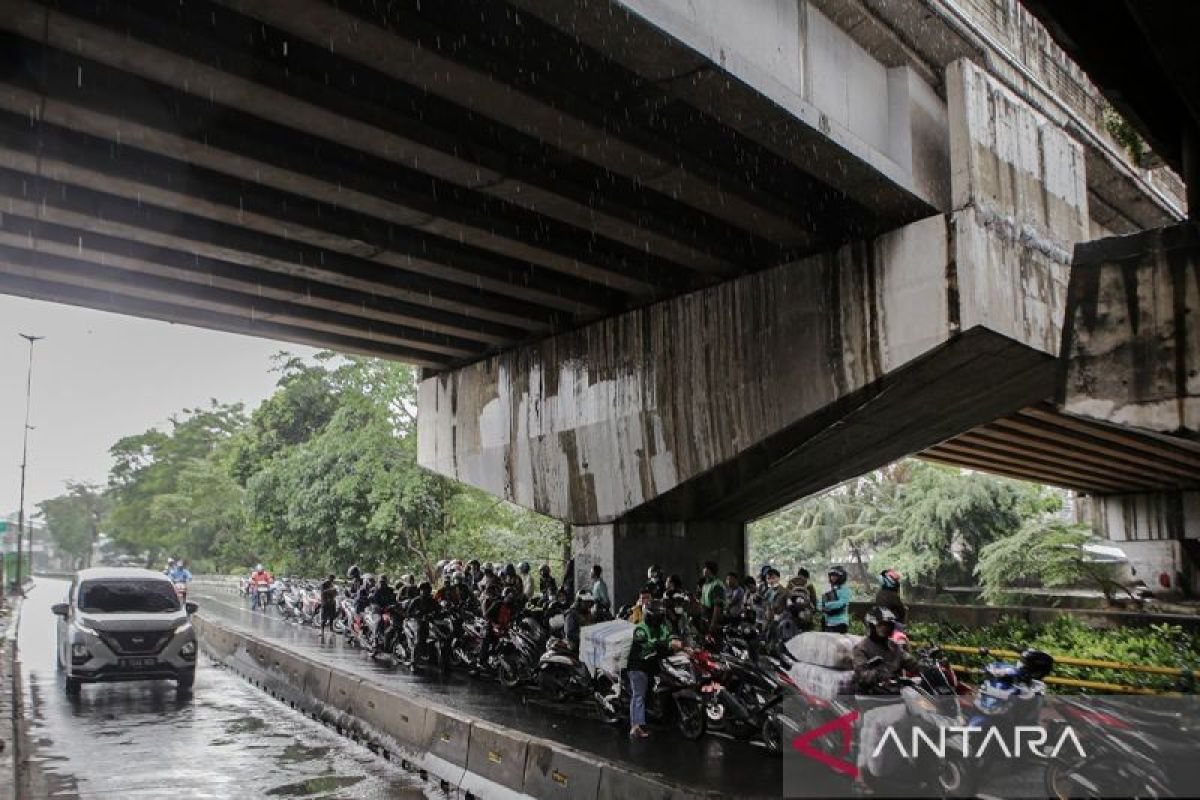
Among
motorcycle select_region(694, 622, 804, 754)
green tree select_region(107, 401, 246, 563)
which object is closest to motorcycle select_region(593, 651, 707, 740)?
motorcycle select_region(694, 622, 804, 754)

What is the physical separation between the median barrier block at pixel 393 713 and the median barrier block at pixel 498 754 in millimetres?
1127

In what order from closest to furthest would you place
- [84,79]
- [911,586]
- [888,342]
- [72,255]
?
[84,79] < [888,342] < [72,255] < [911,586]

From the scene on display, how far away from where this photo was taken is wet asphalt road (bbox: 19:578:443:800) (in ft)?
28.5

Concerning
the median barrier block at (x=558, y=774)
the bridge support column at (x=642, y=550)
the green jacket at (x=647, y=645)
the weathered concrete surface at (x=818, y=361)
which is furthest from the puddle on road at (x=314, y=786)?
the bridge support column at (x=642, y=550)

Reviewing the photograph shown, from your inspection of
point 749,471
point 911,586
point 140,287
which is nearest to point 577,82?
point 749,471

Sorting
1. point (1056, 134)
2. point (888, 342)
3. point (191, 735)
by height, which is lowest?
point (191, 735)

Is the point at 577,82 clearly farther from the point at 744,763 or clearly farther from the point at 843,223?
the point at 744,763

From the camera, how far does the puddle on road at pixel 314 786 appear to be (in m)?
8.59

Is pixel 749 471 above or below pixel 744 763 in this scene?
above

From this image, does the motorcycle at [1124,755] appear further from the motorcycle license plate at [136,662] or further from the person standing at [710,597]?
the motorcycle license plate at [136,662]

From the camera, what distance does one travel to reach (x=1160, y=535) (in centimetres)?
3300

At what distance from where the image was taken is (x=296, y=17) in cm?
699

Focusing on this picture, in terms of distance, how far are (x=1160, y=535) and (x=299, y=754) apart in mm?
31677

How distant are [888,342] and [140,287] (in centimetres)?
984
